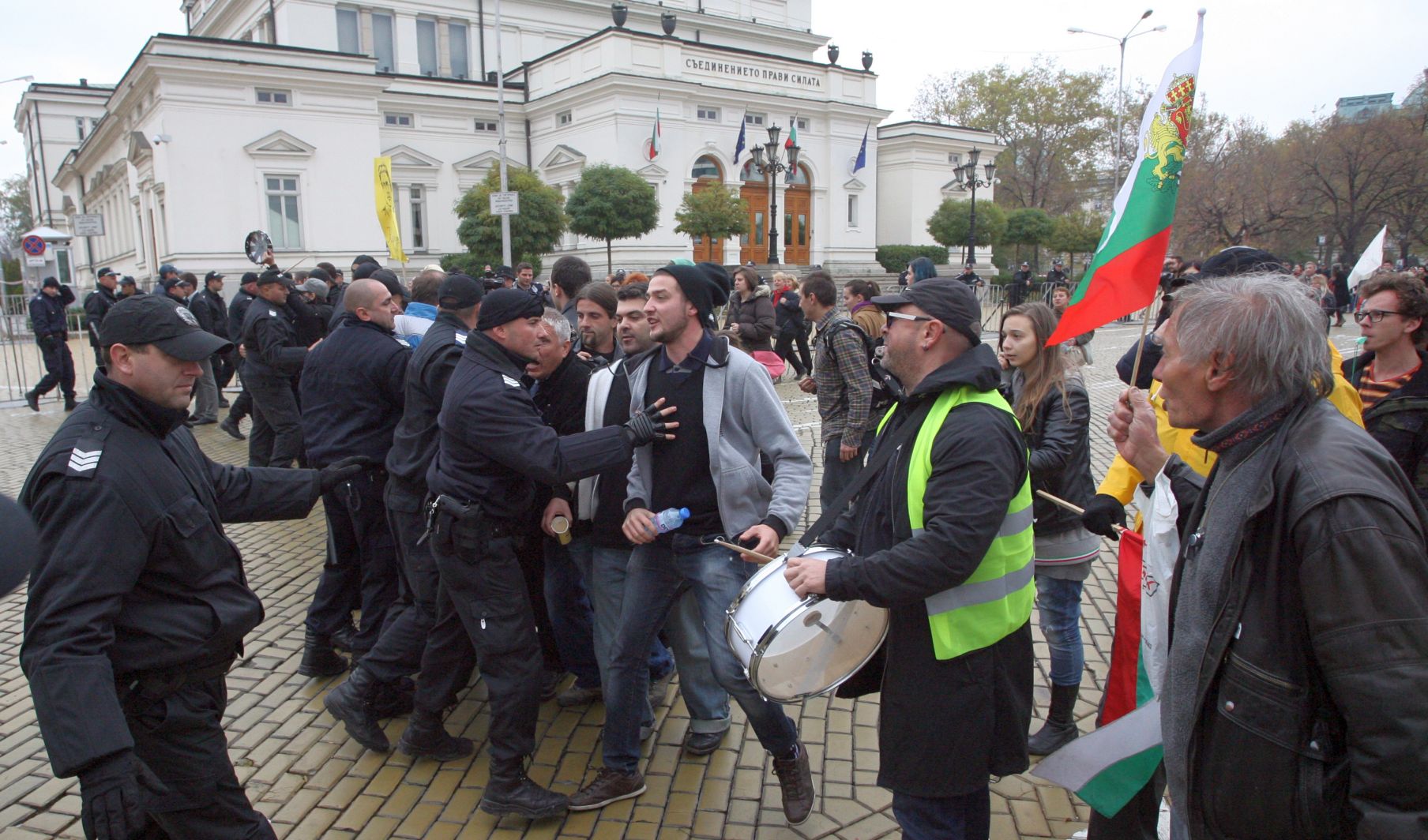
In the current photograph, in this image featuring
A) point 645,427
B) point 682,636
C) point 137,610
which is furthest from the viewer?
point 682,636

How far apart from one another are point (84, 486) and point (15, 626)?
4.72m

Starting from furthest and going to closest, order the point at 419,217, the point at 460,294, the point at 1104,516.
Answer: the point at 419,217
the point at 460,294
the point at 1104,516

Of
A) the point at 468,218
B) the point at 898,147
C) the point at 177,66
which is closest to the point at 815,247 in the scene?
the point at 898,147

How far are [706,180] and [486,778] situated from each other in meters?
35.1

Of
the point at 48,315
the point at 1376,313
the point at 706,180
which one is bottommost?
the point at 48,315

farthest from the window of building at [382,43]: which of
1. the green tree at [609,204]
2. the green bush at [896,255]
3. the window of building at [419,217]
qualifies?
the green bush at [896,255]

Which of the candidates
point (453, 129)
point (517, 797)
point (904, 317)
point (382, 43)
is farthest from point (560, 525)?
point (382, 43)

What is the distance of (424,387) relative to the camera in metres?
4.14

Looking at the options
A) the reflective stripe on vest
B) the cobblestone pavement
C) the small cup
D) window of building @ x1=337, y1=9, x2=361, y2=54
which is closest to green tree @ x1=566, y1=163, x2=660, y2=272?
window of building @ x1=337, y1=9, x2=361, y2=54

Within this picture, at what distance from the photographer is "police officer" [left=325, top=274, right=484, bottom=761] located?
396 centimetres

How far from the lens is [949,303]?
8.64 ft

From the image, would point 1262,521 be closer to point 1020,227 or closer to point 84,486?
point 84,486

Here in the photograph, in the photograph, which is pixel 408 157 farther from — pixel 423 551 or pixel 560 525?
pixel 560 525

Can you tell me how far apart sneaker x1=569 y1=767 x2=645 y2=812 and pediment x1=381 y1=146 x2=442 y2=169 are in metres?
36.7
